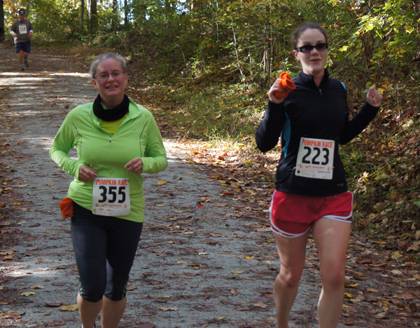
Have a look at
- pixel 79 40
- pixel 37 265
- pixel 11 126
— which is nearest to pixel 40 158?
pixel 11 126

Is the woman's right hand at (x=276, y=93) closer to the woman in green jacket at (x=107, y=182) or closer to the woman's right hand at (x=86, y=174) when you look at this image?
the woman in green jacket at (x=107, y=182)

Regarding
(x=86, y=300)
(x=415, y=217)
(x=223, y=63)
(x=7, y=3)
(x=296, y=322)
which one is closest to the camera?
(x=86, y=300)

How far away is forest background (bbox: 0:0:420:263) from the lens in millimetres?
8922

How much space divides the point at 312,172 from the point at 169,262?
2957 mm

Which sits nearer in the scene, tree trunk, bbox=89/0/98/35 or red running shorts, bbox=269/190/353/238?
red running shorts, bbox=269/190/353/238

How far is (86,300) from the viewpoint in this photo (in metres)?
4.21

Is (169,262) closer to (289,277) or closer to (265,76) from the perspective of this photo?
(289,277)

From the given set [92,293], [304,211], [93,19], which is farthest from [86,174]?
[93,19]

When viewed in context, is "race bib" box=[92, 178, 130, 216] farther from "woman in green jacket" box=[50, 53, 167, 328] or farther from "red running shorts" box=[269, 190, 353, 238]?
"red running shorts" box=[269, 190, 353, 238]

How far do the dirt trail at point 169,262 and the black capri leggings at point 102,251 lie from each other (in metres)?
1.12

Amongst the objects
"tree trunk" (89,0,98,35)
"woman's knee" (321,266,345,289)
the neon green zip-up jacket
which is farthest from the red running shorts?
"tree trunk" (89,0,98,35)

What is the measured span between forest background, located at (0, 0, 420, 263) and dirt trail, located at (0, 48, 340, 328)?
137 cm

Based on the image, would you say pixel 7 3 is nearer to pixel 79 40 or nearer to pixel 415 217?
pixel 79 40

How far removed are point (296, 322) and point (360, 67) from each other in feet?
25.7
